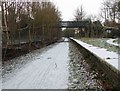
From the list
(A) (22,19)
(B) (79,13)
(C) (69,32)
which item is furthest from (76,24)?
(A) (22,19)

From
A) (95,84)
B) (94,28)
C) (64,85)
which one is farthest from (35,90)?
(94,28)

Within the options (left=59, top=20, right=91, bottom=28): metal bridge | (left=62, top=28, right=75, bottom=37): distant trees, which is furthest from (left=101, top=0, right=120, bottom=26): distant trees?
(left=62, top=28, right=75, bottom=37): distant trees

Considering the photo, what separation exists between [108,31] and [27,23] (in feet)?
160

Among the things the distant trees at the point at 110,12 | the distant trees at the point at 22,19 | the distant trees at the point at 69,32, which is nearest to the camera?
the distant trees at the point at 22,19

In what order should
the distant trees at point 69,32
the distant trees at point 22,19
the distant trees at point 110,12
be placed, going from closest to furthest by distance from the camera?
the distant trees at point 22,19 → the distant trees at point 110,12 → the distant trees at point 69,32

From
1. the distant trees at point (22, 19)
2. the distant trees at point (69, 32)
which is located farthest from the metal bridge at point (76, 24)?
the distant trees at point (69, 32)

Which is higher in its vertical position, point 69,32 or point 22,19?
point 22,19

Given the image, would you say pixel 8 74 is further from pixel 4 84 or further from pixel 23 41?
pixel 23 41

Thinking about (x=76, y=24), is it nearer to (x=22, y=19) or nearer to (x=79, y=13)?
(x=79, y=13)

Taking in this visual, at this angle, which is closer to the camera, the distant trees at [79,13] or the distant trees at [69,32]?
the distant trees at [79,13]

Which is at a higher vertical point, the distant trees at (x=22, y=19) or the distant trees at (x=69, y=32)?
the distant trees at (x=22, y=19)

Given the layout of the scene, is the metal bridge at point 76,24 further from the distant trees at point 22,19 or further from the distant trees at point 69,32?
the distant trees at point 69,32

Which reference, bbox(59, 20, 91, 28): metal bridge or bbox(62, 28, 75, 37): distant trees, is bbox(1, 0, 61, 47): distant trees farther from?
bbox(62, 28, 75, 37): distant trees

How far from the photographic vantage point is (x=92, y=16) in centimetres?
9431
